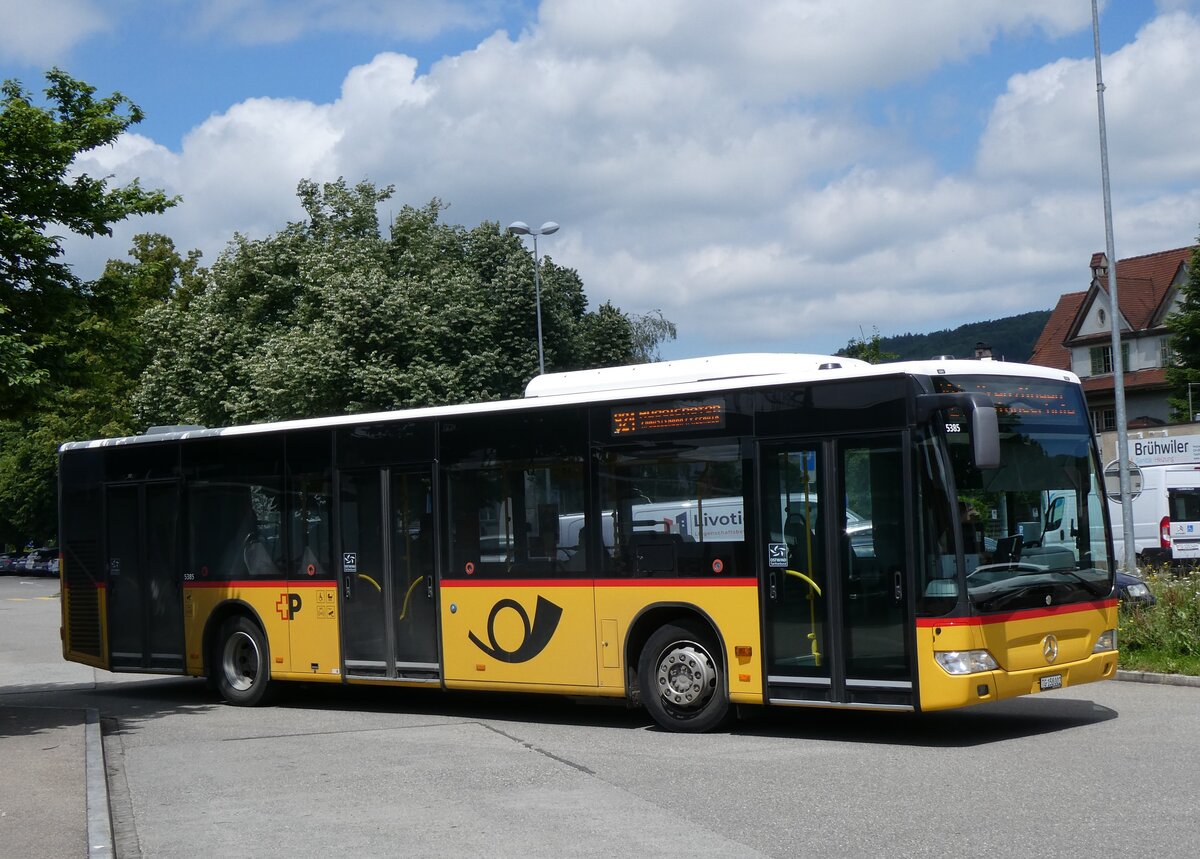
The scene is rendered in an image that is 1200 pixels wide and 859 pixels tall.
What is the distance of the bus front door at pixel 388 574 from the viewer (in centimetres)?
1455

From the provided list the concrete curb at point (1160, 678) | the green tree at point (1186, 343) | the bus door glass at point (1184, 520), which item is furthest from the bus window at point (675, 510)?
the green tree at point (1186, 343)

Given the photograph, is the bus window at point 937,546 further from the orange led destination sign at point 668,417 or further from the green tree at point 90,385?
the green tree at point 90,385

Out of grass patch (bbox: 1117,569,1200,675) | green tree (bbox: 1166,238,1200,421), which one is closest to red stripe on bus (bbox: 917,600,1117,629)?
grass patch (bbox: 1117,569,1200,675)

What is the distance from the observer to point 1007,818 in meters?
8.14

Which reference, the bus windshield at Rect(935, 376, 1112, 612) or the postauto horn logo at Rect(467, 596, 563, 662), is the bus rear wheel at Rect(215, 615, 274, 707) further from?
the bus windshield at Rect(935, 376, 1112, 612)

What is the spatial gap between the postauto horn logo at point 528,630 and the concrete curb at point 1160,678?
6077 millimetres

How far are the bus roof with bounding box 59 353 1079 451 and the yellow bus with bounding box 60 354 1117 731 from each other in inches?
1.2

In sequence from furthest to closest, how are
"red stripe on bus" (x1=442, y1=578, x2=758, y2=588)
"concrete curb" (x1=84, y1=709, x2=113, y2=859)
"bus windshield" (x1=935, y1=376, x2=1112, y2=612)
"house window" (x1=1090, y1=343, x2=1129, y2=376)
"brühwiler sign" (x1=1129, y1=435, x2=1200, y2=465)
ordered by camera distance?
1. "house window" (x1=1090, y1=343, x2=1129, y2=376)
2. "brühwiler sign" (x1=1129, y1=435, x2=1200, y2=465)
3. "red stripe on bus" (x1=442, y1=578, x2=758, y2=588)
4. "bus windshield" (x1=935, y1=376, x2=1112, y2=612)
5. "concrete curb" (x1=84, y1=709, x2=113, y2=859)

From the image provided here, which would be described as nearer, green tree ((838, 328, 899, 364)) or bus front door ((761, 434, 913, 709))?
bus front door ((761, 434, 913, 709))

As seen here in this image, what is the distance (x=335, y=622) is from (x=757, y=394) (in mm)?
5776

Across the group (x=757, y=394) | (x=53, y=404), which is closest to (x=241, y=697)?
(x=53, y=404)

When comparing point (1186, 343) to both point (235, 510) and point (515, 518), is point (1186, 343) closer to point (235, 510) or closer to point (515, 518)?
point (235, 510)

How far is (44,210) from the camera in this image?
563 inches

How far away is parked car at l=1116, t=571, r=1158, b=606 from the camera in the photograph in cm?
1631
